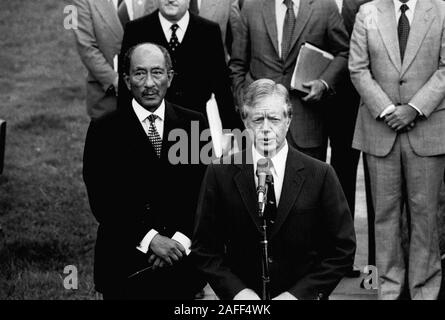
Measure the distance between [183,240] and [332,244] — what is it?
37.5 inches

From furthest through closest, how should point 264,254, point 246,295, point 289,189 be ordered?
point 289,189 → point 246,295 → point 264,254

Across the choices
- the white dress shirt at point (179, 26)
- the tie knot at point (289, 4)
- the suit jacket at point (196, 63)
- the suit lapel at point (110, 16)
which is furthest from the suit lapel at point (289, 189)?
the suit lapel at point (110, 16)

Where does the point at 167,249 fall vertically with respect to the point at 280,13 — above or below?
below

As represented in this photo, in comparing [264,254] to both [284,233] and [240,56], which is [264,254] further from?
[240,56]

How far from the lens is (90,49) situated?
6859mm

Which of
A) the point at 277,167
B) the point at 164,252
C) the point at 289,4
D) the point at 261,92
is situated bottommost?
the point at 164,252

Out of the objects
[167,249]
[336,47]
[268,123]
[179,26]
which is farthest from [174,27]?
[268,123]

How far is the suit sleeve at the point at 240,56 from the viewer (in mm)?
6516

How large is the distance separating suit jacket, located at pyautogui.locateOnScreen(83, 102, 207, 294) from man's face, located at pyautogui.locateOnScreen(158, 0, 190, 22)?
142 cm

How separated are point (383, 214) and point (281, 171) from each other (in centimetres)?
204

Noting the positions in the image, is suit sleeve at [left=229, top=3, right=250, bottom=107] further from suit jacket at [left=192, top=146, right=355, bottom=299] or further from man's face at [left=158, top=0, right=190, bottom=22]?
suit jacket at [left=192, top=146, right=355, bottom=299]

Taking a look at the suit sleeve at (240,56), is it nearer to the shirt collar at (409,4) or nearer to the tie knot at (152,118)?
the shirt collar at (409,4)

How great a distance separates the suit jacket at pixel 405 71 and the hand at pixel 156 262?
2013mm

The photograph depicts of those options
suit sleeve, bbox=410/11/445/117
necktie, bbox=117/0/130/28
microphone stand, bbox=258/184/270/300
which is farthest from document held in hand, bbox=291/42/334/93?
microphone stand, bbox=258/184/270/300
